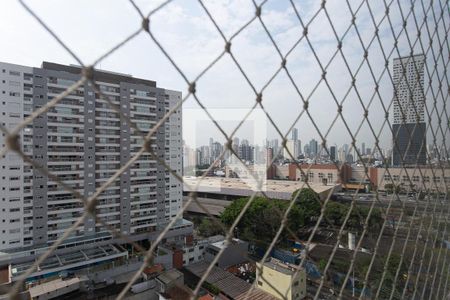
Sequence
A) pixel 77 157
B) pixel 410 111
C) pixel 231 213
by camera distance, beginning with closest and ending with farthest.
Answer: pixel 410 111 → pixel 77 157 → pixel 231 213

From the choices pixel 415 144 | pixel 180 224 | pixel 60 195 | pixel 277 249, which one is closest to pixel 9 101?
pixel 60 195

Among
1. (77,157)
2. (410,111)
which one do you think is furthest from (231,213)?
(410,111)

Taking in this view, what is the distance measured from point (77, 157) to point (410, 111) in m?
5.36

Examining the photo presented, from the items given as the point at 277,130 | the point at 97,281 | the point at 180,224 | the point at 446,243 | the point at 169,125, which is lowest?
the point at 97,281

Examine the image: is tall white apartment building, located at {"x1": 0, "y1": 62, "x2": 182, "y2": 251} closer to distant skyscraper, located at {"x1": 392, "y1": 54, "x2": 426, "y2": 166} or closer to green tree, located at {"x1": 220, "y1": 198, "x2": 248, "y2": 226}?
green tree, located at {"x1": 220, "y1": 198, "x2": 248, "y2": 226}

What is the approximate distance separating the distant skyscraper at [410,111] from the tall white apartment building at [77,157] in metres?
3.93

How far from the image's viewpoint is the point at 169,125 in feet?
19.4

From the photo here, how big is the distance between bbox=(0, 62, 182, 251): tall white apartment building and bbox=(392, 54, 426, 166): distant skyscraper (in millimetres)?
3926

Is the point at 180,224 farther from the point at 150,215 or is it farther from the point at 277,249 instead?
the point at 277,249

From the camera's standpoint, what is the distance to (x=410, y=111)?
82 cm

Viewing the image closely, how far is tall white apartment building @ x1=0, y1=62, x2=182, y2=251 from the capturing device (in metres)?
4.54

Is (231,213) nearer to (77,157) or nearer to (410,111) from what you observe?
(77,157)

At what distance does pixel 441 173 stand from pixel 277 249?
4.47 m

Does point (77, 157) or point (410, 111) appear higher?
point (77, 157)
